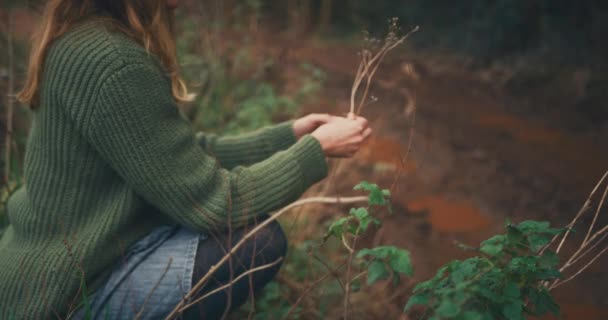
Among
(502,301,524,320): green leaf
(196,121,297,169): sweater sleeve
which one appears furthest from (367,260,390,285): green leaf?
(196,121,297,169): sweater sleeve

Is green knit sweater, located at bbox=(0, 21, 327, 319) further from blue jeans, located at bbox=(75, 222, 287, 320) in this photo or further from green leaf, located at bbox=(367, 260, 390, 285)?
green leaf, located at bbox=(367, 260, 390, 285)

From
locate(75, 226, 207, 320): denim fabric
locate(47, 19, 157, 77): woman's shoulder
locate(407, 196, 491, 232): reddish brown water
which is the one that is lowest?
locate(407, 196, 491, 232): reddish brown water

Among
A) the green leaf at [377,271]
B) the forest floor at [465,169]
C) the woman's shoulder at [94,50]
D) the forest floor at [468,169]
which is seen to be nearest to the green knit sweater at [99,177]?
the woman's shoulder at [94,50]

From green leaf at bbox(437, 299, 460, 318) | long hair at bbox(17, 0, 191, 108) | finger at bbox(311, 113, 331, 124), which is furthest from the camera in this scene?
finger at bbox(311, 113, 331, 124)

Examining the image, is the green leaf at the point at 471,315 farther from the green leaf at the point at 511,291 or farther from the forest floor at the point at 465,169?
the forest floor at the point at 465,169

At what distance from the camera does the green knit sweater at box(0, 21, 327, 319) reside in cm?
128

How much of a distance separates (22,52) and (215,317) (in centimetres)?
359

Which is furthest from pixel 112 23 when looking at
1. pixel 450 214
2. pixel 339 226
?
pixel 450 214

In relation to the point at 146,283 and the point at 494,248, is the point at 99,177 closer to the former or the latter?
the point at 146,283

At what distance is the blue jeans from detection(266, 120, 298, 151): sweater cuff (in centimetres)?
38

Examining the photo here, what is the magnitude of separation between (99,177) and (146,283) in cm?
31

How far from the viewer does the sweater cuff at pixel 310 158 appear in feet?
5.07

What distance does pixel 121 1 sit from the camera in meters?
1.40

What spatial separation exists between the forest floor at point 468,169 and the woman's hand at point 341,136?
1.28 ft
